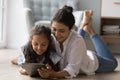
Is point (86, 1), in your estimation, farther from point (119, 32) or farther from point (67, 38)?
point (67, 38)

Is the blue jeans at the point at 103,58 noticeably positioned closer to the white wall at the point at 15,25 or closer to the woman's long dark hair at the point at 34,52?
the woman's long dark hair at the point at 34,52

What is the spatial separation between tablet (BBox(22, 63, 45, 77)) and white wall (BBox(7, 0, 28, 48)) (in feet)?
7.03

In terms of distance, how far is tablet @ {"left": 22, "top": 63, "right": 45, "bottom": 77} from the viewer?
171 centimetres

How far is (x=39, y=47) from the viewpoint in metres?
1.77

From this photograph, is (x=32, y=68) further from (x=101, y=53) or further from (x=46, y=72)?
(x=101, y=53)

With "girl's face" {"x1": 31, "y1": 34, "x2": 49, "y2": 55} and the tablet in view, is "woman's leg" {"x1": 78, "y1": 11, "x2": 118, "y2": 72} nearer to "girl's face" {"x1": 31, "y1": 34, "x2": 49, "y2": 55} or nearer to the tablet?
"girl's face" {"x1": 31, "y1": 34, "x2": 49, "y2": 55}

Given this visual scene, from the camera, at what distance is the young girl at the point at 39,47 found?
1.78 m

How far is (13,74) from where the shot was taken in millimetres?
1892

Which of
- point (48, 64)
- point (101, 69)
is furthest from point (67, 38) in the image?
point (101, 69)

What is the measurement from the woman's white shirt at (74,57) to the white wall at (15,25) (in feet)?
6.89

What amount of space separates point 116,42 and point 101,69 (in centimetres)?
149

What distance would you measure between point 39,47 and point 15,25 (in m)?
2.25

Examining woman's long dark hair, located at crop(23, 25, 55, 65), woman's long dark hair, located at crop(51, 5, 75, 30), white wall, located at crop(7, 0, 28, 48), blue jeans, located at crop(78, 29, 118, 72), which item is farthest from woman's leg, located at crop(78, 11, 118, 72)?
white wall, located at crop(7, 0, 28, 48)

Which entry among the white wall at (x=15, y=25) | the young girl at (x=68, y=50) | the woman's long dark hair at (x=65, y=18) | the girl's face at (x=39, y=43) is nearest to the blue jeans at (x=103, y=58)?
the young girl at (x=68, y=50)
